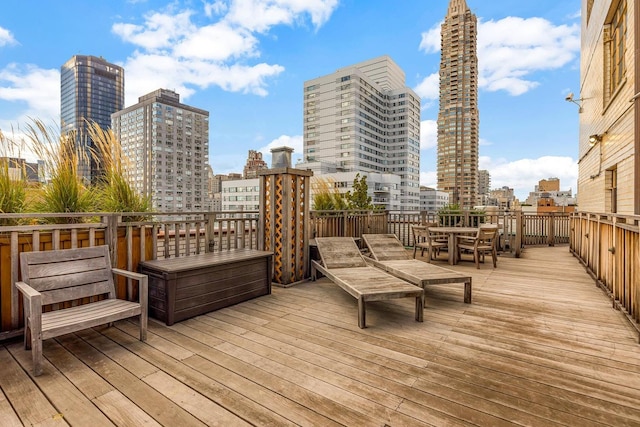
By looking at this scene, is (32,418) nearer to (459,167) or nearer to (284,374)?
(284,374)

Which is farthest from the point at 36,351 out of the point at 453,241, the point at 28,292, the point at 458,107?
the point at 458,107

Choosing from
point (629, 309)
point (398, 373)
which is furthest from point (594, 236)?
point (398, 373)

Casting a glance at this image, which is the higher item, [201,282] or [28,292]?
[28,292]

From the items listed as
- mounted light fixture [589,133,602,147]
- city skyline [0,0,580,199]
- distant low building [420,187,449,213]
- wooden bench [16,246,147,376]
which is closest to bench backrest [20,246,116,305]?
wooden bench [16,246,147,376]

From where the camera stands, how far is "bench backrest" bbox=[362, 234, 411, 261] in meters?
5.08

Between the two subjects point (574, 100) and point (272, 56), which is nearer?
point (574, 100)

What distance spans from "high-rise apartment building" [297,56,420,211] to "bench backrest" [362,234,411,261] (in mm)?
54920

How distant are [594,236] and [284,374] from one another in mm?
5708

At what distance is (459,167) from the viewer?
300 ft

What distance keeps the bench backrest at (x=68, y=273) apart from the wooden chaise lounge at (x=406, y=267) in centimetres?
329

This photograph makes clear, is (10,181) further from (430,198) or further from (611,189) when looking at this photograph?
(430,198)

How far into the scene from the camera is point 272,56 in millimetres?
40219

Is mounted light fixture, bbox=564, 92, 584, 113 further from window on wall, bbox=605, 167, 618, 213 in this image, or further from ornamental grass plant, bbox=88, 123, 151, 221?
ornamental grass plant, bbox=88, 123, 151, 221

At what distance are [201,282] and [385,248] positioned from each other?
3098 mm
